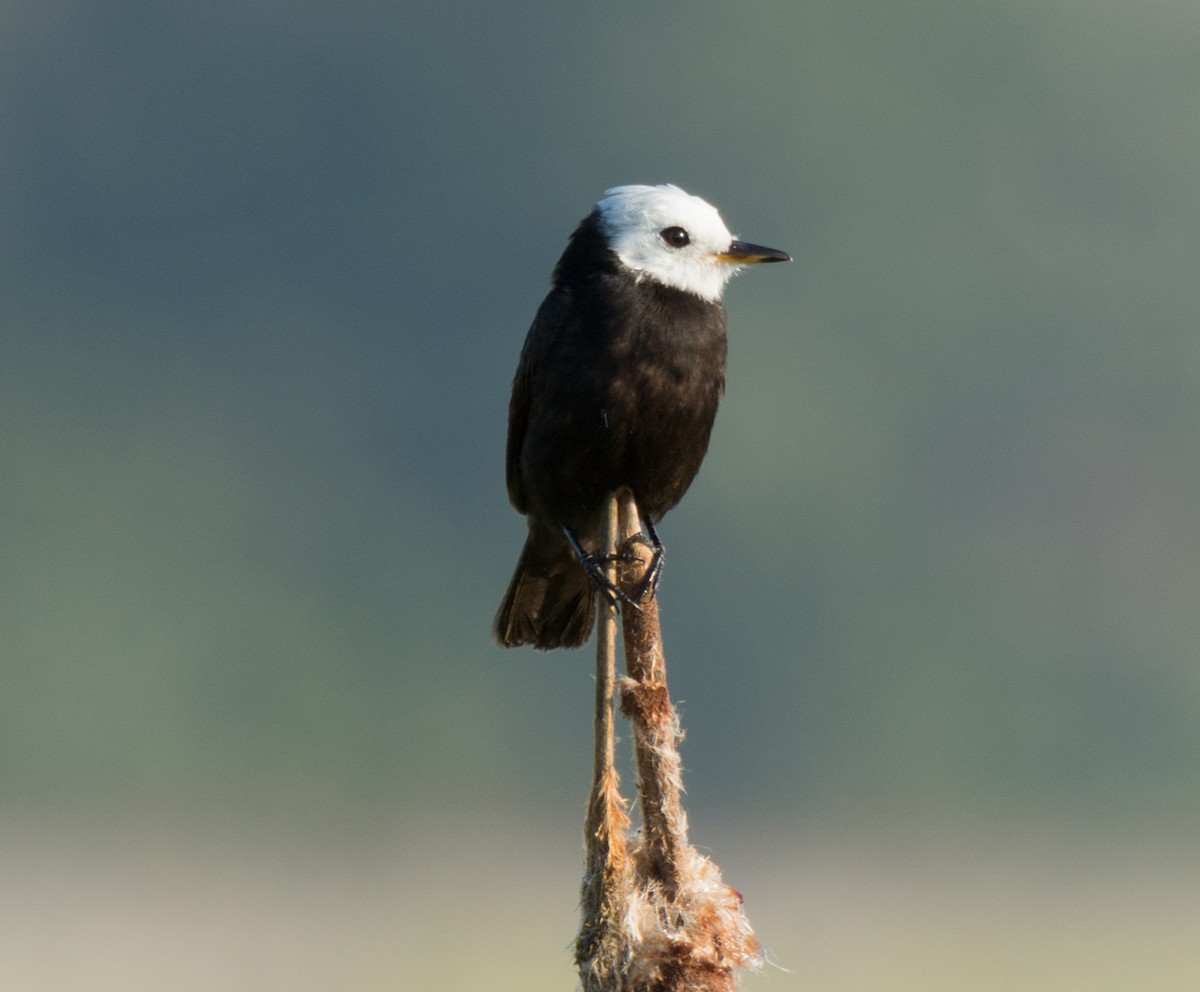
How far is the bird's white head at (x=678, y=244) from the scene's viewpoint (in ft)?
27.3

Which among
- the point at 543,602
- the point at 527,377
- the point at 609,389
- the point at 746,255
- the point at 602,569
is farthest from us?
the point at 543,602

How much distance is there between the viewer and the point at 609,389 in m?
8.00

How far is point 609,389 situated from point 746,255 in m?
0.85

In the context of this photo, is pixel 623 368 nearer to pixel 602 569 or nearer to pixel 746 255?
pixel 746 255

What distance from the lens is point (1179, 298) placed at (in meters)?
115

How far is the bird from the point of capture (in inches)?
316

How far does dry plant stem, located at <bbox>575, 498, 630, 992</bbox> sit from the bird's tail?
3571mm

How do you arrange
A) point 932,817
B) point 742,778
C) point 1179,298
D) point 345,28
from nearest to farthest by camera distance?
point 932,817 < point 742,778 < point 1179,298 < point 345,28

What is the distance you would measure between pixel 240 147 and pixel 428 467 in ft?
162

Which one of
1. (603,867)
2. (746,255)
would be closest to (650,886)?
(603,867)

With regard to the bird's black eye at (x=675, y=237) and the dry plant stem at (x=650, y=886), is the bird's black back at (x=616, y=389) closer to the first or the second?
the bird's black eye at (x=675, y=237)

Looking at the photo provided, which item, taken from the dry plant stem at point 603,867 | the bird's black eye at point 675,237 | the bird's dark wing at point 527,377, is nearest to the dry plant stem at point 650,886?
the dry plant stem at point 603,867

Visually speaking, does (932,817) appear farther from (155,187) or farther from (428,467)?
(155,187)

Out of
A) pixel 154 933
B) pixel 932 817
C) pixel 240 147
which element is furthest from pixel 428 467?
pixel 154 933
